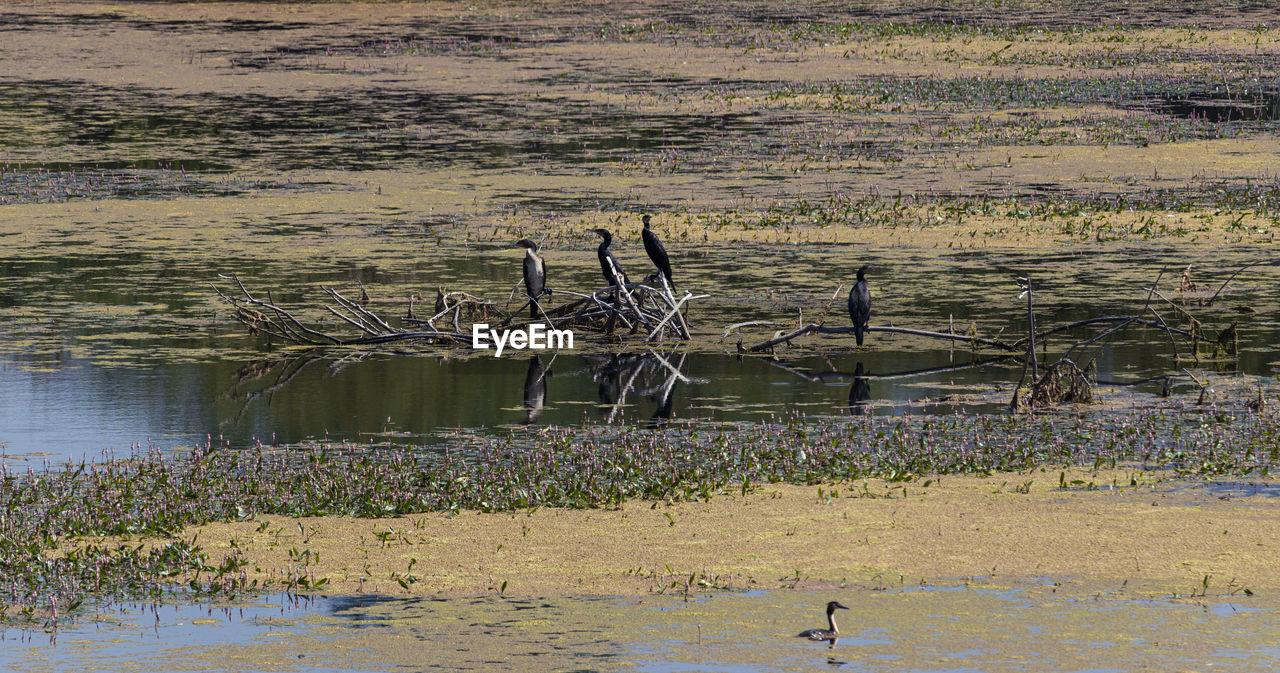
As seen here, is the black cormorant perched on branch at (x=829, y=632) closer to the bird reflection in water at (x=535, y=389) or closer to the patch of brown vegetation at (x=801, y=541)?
the patch of brown vegetation at (x=801, y=541)

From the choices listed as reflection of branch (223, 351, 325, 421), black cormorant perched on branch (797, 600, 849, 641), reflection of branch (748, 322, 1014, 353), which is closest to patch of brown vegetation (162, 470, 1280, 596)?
black cormorant perched on branch (797, 600, 849, 641)

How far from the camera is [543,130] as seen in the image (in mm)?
32719

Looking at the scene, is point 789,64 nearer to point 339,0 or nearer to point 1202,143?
point 1202,143

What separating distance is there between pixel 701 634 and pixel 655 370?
744 cm

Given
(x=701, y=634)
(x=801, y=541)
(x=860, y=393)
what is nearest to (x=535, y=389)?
(x=860, y=393)

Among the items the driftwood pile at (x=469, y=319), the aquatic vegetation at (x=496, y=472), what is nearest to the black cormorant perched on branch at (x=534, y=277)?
the driftwood pile at (x=469, y=319)

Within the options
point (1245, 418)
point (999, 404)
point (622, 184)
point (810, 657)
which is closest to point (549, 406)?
point (999, 404)

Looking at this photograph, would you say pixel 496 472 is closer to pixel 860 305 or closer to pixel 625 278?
pixel 860 305

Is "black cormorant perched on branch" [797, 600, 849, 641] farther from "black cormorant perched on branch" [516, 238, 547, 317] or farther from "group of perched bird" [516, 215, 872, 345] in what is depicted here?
"black cormorant perched on branch" [516, 238, 547, 317]

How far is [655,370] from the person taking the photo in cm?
1636

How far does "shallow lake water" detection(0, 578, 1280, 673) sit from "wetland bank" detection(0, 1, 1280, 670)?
0.04 m

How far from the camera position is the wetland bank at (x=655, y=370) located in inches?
393

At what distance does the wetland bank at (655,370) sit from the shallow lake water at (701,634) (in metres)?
0.04

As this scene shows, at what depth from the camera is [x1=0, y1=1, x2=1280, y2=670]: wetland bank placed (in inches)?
393
